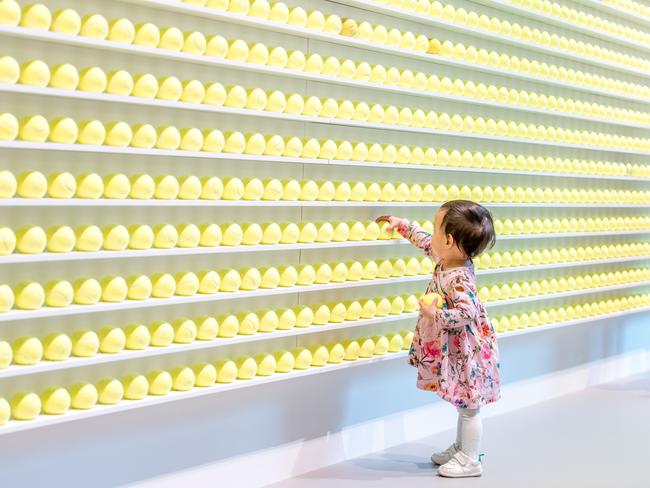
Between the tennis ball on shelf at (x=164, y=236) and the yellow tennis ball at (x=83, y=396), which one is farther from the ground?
the tennis ball on shelf at (x=164, y=236)

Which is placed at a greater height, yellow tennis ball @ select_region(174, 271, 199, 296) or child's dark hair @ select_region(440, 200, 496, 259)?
child's dark hair @ select_region(440, 200, 496, 259)

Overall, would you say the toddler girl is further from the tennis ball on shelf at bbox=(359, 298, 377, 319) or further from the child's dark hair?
the tennis ball on shelf at bbox=(359, 298, 377, 319)

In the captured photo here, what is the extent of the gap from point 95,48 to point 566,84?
138 inches

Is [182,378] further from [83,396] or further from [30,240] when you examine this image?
[30,240]

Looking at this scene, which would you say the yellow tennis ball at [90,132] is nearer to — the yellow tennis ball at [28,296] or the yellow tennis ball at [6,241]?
the yellow tennis ball at [6,241]

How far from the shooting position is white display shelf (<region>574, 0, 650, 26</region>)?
640 centimetres

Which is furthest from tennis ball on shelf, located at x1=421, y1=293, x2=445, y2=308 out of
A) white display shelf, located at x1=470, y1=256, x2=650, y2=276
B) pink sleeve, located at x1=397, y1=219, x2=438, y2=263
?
white display shelf, located at x1=470, y1=256, x2=650, y2=276

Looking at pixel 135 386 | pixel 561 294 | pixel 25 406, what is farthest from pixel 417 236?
pixel 25 406

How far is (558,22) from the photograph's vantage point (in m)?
6.03

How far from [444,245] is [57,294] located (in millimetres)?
1956

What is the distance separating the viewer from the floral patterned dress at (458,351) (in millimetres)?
4516

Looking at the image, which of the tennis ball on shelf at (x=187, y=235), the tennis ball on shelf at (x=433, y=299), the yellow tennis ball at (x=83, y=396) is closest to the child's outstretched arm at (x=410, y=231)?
the tennis ball on shelf at (x=433, y=299)

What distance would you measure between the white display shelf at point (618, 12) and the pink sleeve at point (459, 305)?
109 inches

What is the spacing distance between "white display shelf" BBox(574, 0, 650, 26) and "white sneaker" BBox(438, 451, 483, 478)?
3331 mm
